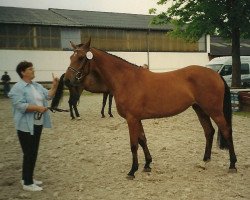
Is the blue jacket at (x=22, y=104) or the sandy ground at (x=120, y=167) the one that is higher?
the blue jacket at (x=22, y=104)

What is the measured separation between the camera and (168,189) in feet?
18.3

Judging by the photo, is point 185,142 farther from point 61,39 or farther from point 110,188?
point 61,39

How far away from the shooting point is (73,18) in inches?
1581

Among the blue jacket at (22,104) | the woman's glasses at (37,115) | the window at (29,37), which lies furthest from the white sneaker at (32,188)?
the window at (29,37)

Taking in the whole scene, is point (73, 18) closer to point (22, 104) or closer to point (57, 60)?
point (57, 60)

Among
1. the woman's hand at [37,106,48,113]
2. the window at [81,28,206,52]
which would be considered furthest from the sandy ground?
the window at [81,28,206,52]

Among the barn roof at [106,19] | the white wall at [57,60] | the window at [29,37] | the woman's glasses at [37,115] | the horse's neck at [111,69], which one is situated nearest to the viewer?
the woman's glasses at [37,115]

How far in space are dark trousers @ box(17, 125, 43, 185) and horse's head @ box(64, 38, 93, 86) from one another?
1079mm

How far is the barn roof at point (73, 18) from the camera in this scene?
36094 mm

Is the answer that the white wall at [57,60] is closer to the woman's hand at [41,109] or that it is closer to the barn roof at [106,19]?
the barn roof at [106,19]

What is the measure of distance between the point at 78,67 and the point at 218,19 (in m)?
18.4

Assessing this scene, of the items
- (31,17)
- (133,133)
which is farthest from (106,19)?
(133,133)

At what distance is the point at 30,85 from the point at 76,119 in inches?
328

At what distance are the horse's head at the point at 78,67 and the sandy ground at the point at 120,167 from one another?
1730mm
